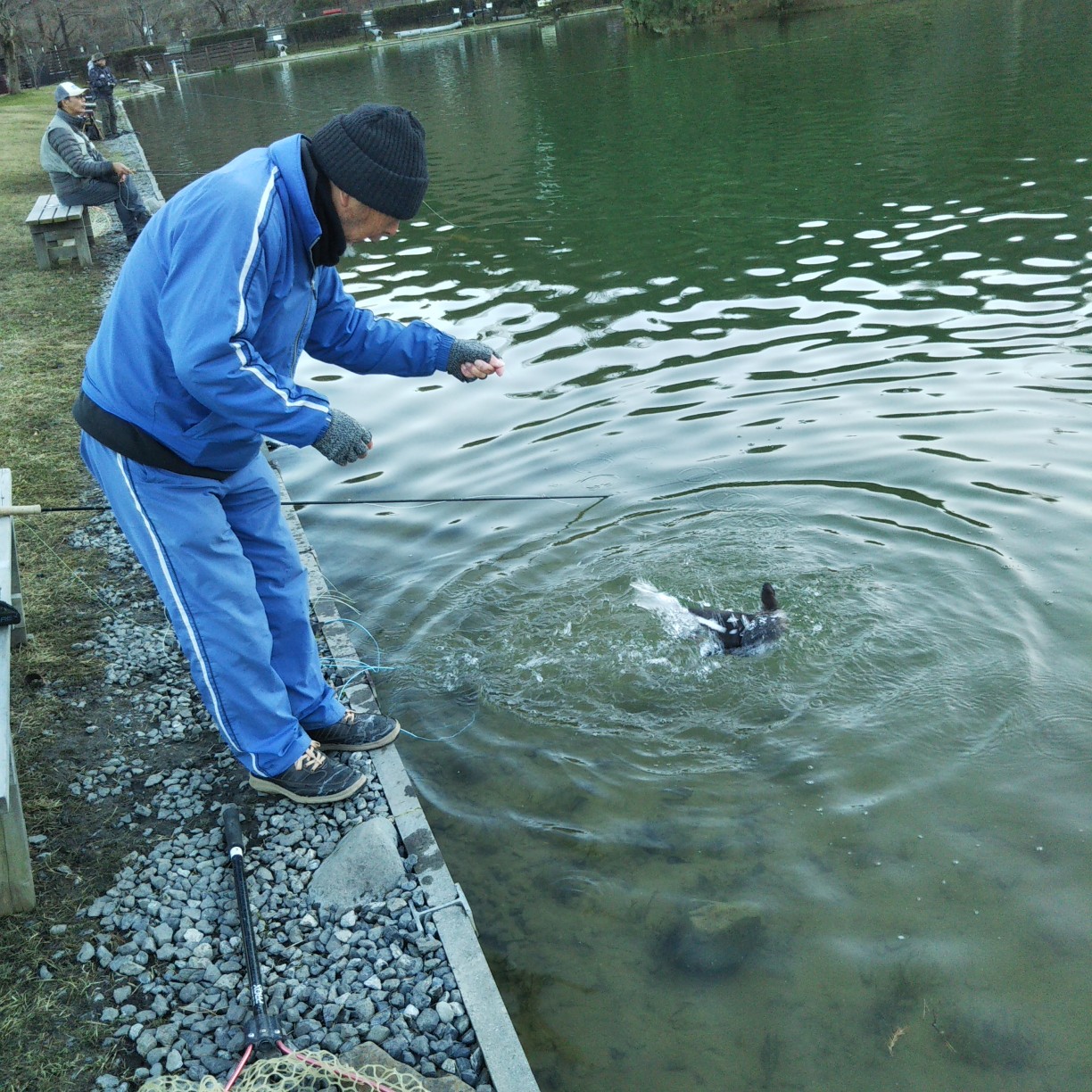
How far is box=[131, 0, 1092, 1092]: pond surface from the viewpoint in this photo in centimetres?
368

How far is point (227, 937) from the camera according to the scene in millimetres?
3600

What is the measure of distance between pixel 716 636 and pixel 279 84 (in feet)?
148

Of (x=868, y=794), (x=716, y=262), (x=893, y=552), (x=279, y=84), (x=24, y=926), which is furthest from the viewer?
(x=279, y=84)

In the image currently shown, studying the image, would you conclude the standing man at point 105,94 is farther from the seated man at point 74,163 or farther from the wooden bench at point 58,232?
the wooden bench at point 58,232

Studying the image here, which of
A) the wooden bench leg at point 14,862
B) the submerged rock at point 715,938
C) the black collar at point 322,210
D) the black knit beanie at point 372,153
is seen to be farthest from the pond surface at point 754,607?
the black knit beanie at point 372,153

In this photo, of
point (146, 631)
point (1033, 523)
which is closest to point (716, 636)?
point (1033, 523)

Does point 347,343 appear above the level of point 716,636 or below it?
above

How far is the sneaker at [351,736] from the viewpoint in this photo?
4539 mm

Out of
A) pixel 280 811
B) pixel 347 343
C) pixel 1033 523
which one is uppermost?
pixel 347 343

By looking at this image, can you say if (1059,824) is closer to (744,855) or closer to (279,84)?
(744,855)

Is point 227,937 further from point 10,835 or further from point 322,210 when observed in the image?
point 322,210

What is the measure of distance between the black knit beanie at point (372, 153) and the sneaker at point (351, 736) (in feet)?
6.99

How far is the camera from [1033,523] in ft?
20.5

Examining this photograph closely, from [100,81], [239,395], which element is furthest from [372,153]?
[100,81]
